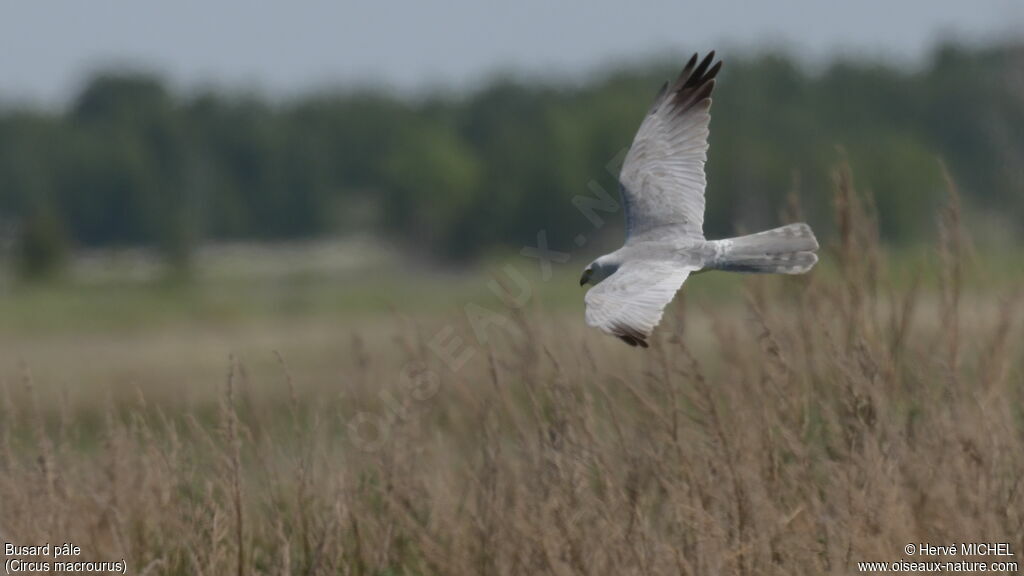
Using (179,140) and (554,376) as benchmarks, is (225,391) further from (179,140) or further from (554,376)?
(179,140)

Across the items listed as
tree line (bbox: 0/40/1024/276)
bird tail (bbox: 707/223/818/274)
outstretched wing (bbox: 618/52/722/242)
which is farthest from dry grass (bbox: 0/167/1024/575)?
tree line (bbox: 0/40/1024/276)

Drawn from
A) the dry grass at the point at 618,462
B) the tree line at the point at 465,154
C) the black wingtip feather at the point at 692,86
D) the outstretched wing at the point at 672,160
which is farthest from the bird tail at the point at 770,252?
the tree line at the point at 465,154

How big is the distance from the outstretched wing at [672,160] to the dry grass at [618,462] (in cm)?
43

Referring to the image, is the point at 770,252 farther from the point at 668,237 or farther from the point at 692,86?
the point at 692,86

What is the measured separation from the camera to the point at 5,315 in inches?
1794

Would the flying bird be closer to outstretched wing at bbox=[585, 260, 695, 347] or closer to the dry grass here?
outstretched wing at bbox=[585, 260, 695, 347]

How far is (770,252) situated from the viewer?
5.34 m

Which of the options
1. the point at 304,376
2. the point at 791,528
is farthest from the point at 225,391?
the point at 304,376

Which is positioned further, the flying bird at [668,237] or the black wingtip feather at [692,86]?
the black wingtip feather at [692,86]

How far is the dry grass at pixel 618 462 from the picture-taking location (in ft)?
15.3

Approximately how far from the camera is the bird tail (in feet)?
17.1

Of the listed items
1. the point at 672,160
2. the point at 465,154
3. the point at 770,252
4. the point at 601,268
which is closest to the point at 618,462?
the point at 601,268

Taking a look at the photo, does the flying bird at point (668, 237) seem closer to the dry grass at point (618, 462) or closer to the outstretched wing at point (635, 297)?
the outstretched wing at point (635, 297)

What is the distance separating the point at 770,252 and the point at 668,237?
0.43 metres
